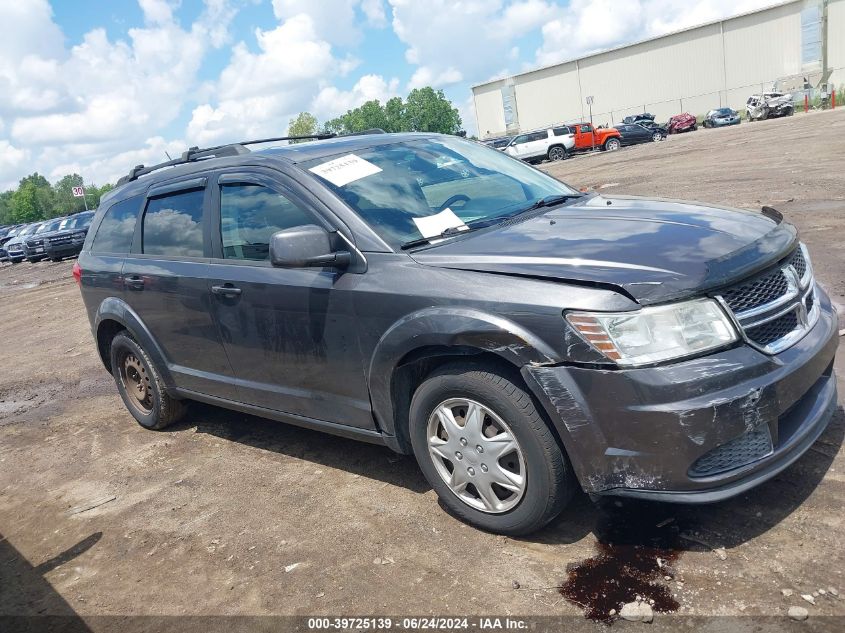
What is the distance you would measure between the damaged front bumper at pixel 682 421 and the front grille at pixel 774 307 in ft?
0.21

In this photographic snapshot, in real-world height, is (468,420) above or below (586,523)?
above

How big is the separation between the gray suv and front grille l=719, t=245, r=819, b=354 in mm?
11

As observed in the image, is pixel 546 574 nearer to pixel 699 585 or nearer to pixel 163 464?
pixel 699 585

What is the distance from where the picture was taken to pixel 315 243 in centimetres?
340

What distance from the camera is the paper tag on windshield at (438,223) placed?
354 centimetres

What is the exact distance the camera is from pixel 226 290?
410 cm

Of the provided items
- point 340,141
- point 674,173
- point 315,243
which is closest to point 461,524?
point 315,243

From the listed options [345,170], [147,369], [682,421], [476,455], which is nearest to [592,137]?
[147,369]

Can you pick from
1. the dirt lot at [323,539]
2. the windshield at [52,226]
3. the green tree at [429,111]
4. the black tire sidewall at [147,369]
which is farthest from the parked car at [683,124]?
the green tree at [429,111]

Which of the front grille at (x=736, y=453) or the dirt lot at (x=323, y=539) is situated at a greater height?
the front grille at (x=736, y=453)

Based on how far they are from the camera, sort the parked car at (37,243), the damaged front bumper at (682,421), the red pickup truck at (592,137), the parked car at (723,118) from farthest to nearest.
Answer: the parked car at (723,118) < the red pickup truck at (592,137) < the parked car at (37,243) < the damaged front bumper at (682,421)

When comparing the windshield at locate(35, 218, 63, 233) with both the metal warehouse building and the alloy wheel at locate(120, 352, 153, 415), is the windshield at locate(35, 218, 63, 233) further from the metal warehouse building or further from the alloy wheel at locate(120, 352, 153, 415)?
the metal warehouse building

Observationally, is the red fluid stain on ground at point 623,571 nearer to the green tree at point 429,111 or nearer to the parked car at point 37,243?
the parked car at point 37,243

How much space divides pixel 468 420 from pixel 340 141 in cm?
211
